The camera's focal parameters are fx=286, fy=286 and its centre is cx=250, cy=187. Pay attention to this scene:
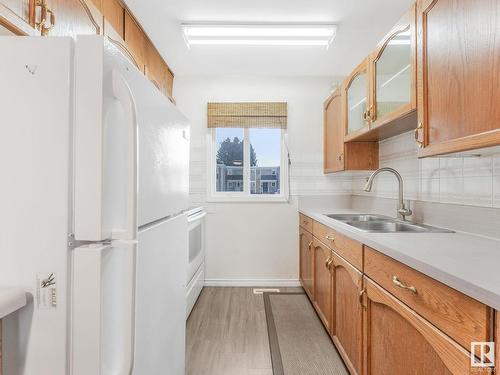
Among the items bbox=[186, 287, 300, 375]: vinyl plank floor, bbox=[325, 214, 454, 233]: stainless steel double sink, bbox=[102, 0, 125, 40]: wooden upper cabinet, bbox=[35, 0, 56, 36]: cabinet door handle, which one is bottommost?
bbox=[186, 287, 300, 375]: vinyl plank floor

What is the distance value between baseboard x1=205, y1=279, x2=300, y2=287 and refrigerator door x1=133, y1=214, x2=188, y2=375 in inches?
71.3

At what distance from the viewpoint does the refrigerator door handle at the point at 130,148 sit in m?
0.67

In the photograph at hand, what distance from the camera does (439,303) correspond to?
32.8 inches

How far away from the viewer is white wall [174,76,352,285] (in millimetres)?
3188

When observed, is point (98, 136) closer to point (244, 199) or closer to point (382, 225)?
point (382, 225)

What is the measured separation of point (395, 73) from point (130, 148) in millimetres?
1585

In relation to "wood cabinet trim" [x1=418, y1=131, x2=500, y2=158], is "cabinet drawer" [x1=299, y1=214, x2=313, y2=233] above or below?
below

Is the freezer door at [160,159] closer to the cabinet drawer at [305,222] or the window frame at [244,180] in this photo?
the cabinet drawer at [305,222]

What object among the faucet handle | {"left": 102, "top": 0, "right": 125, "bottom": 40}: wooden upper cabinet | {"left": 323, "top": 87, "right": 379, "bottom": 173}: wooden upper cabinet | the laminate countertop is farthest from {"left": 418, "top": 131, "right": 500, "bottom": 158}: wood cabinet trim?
{"left": 102, "top": 0, "right": 125, "bottom": 40}: wooden upper cabinet

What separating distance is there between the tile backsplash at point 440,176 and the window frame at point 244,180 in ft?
3.39

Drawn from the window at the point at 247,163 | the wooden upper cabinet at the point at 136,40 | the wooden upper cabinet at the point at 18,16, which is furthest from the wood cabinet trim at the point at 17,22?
the window at the point at 247,163

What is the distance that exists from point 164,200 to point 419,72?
1.27 m

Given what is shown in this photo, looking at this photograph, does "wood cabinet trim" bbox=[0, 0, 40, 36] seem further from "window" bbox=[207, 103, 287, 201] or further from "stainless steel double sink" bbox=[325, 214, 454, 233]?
"window" bbox=[207, 103, 287, 201]

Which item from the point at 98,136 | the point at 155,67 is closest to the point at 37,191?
the point at 98,136
